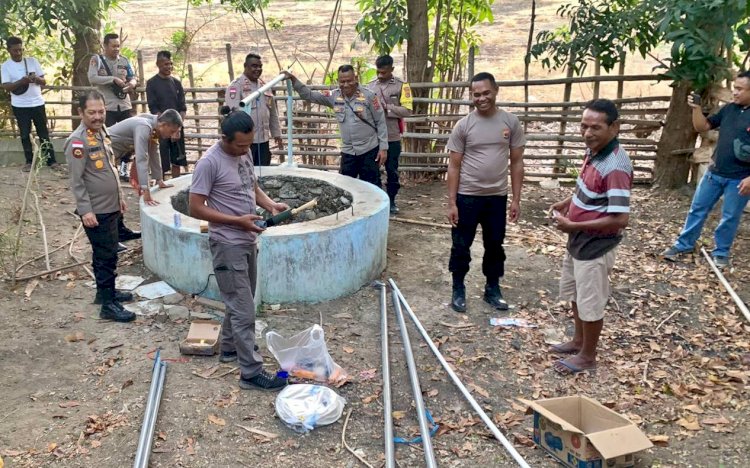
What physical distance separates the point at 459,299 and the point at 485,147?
126cm

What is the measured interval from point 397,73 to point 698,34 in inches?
473

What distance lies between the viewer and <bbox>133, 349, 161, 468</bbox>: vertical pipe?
3328 mm

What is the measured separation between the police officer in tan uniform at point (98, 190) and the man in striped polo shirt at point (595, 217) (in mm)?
3136

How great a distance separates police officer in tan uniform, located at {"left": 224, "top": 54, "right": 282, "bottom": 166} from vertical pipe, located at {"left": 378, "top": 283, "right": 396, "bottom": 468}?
251 cm

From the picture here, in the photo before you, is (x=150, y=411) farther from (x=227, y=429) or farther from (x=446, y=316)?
(x=446, y=316)

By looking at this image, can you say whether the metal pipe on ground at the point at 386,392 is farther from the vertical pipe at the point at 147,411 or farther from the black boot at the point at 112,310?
the black boot at the point at 112,310

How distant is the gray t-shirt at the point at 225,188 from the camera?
3.82m

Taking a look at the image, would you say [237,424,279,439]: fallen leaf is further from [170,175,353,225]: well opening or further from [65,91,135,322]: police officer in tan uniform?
[170,175,353,225]: well opening

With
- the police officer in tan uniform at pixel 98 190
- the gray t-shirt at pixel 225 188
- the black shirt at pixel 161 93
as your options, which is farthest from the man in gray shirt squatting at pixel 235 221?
the black shirt at pixel 161 93

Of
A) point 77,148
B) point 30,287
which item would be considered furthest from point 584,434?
point 30,287

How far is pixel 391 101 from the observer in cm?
720

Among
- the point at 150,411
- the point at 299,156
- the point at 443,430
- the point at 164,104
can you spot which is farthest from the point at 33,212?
the point at 443,430

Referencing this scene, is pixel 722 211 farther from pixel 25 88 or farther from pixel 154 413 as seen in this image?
pixel 25 88

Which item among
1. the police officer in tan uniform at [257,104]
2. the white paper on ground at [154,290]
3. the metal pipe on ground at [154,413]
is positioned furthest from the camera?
the police officer in tan uniform at [257,104]
